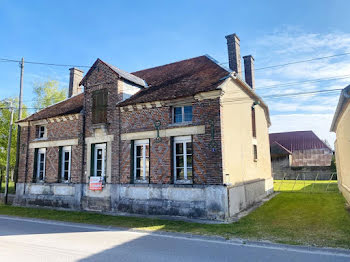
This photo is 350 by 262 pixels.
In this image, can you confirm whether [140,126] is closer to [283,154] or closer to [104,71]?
[104,71]

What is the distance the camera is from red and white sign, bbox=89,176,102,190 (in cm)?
1211

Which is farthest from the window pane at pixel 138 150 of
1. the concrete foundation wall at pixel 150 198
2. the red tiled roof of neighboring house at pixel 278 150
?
the red tiled roof of neighboring house at pixel 278 150

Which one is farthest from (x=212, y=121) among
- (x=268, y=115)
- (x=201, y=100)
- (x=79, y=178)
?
(x=268, y=115)

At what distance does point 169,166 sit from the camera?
10516mm

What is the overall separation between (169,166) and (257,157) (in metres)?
6.72

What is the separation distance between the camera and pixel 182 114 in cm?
1086

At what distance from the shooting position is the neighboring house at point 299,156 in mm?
31266

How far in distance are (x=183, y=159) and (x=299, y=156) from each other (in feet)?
94.2

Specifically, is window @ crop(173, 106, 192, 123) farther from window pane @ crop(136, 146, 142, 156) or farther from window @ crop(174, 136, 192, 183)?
window pane @ crop(136, 146, 142, 156)

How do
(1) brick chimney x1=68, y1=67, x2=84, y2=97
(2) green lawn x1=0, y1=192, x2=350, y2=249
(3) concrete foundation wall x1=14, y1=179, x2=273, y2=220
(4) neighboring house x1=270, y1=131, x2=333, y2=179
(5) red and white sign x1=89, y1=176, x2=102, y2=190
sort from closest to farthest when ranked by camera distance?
(2) green lawn x1=0, y1=192, x2=350, y2=249 → (3) concrete foundation wall x1=14, y1=179, x2=273, y2=220 → (5) red and white sign x1=89, y1=176, x2=102, y2=190 → (1) brick chimney x1=68, y1=67, x2=84, y2=97 → (4) neighboring house x1=270, y1=131, x2=333, y2=179

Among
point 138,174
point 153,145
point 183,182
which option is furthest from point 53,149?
point 183,182

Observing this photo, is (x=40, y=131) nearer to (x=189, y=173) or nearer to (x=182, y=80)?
(x=182, y=80)

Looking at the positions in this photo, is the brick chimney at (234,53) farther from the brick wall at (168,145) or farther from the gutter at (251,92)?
the brick wall at (168,145)

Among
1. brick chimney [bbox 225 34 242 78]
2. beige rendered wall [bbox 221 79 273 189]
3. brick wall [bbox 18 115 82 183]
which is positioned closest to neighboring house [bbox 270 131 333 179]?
beige rendered wall [bbox 221 79 273 189]
